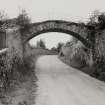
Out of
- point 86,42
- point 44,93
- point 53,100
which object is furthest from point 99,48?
point 53,100

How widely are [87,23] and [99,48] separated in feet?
10.4

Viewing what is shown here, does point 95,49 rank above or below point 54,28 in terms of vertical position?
below

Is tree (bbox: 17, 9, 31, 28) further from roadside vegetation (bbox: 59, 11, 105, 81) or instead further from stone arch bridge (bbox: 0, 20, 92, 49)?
roadside vegetation (bbox: 59, 11, 105, 81)

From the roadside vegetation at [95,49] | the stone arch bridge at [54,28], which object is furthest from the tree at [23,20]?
the roadside vegetation at [95,49]

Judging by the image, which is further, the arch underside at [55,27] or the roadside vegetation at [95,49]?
the arch underside at [55,27]

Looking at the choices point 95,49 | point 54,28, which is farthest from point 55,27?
point 95,49

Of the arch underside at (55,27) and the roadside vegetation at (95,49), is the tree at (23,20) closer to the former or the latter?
the arch underside at (55,27)

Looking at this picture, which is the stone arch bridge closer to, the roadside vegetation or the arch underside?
the arch underside

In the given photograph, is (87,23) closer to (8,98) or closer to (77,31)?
(77,31)

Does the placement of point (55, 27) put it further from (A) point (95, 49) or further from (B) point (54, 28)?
(A) point (95, 49)

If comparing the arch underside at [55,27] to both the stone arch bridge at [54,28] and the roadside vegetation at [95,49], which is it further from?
the roadside vegetation at [95,49]

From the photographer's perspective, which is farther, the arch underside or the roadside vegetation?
the arch underside

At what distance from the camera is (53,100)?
12000 mm

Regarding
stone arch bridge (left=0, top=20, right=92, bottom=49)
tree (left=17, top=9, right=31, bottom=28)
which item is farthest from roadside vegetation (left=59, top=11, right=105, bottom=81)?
tree (left=17, top=9, right=31, bottom=28)
